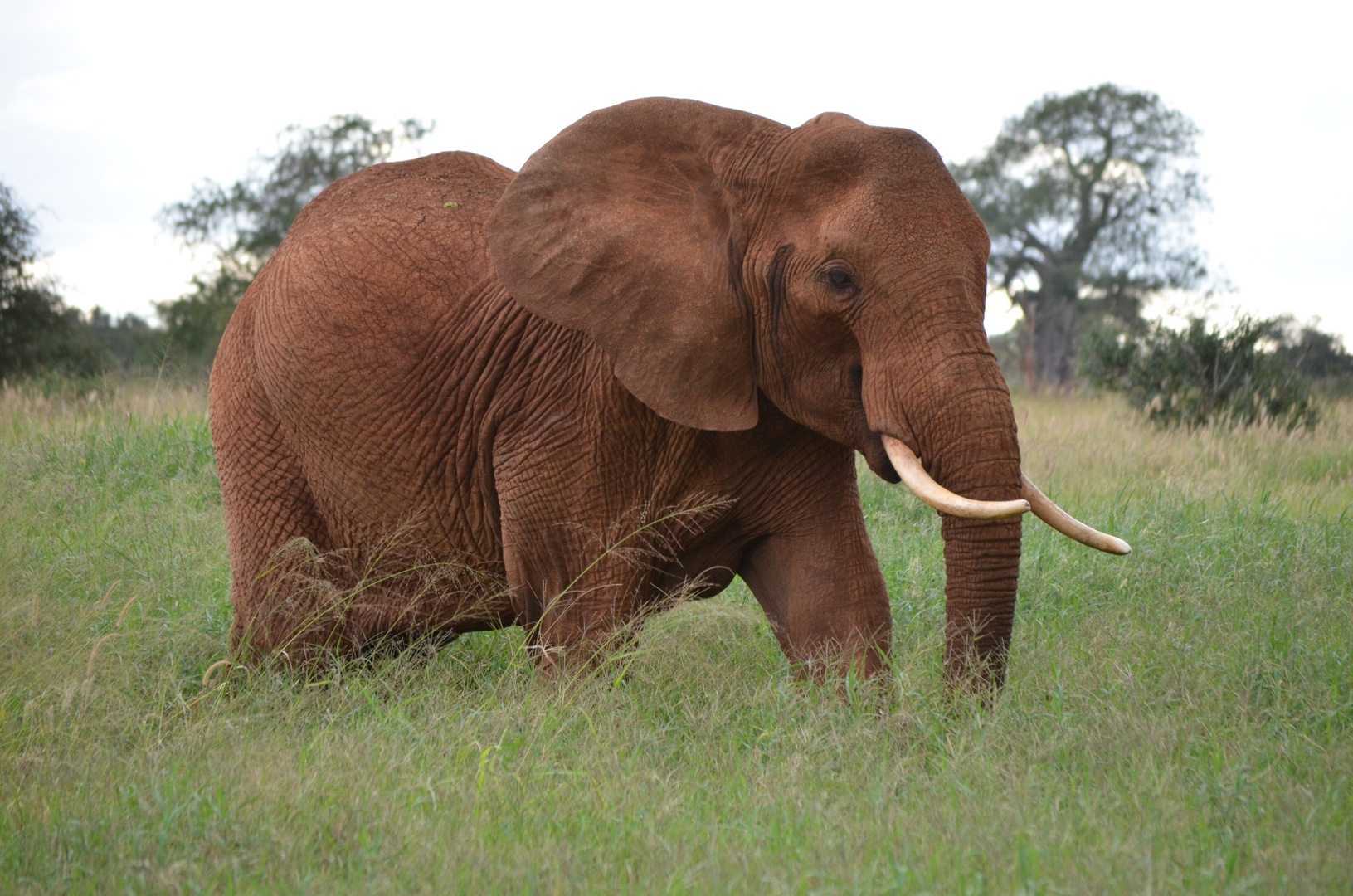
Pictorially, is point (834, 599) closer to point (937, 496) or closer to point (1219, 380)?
point (937, 496)

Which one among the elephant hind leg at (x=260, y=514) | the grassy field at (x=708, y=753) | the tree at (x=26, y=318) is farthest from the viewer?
the tree at (x=26, y=318)

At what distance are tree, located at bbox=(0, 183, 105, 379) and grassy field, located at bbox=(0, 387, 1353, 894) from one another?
12.2 m

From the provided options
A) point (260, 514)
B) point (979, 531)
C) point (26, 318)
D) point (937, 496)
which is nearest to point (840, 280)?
point (937, 496)

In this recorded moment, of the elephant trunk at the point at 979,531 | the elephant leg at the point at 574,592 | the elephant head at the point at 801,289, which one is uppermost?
the elephant head at the point at 801,289

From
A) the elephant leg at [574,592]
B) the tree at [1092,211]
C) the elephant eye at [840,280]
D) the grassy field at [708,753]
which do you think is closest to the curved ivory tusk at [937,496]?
the elephant eye at [840,280]

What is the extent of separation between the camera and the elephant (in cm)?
319

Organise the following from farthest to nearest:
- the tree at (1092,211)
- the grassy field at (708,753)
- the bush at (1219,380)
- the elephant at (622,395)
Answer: the tree at (1092,211) < the bush at (1219,380) < the elephant at (622,395) < the grassy field at (708,753)

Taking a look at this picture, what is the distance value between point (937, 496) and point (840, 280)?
0.63 metres

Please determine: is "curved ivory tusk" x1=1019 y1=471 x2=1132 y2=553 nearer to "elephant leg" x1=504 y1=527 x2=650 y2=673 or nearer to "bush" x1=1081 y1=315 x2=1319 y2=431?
"elephant leg" x1=504 y1=527 x2=650 y2=673

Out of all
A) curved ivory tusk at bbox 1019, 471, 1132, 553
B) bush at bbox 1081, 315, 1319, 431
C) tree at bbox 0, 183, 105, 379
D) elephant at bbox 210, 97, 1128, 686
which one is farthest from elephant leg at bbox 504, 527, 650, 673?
tree at bbox 0, 183, 105, 379

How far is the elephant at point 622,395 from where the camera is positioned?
3.19m

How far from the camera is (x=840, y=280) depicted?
323 cm

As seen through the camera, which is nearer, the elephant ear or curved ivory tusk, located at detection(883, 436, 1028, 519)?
curved ivory tusk, located at detection(883, 436, 1028, 519)

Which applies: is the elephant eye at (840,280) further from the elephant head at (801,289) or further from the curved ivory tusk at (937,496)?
the curved ivory tusk at (937,496)
